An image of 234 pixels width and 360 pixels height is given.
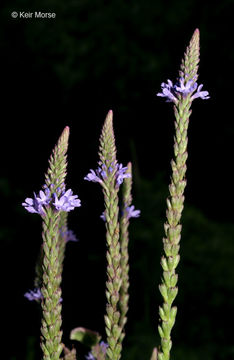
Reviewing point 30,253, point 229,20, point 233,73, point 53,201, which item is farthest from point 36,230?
point 53,201

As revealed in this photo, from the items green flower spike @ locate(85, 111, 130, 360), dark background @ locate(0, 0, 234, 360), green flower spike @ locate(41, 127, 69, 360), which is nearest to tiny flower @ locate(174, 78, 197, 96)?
green flower spike @ locate(85, 111, 130, 360)

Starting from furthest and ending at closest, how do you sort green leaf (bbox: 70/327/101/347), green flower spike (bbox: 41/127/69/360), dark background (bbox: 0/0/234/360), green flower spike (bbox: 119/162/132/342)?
dark background (bbox: 0/0/234/360), green leaf (bbox: 70/327/101/347), green flower spike (bbox: 119/162/132/342), green flower spike (bbox: 41/127/69/360)

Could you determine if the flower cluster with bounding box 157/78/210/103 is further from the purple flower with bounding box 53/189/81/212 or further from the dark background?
the dark background

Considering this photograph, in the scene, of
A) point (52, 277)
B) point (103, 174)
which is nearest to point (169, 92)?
point (103, 174)

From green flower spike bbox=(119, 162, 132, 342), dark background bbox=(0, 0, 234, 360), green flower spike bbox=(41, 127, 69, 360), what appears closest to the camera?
green flower spike bbox=(41, 127, 69, 360)

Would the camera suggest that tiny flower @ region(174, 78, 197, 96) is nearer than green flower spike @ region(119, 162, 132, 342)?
Yes

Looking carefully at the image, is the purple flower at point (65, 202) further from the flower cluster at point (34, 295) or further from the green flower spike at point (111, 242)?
the flower cluster at point (34, 295)

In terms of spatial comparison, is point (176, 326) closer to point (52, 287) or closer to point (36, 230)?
point (36, 230)

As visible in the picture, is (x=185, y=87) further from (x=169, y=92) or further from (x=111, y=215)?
(x=111, y=215)
